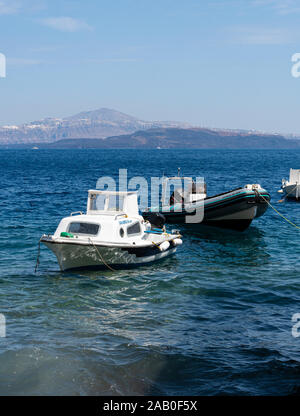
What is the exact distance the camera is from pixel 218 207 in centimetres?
2958

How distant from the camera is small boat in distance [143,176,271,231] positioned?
28484 millimetres

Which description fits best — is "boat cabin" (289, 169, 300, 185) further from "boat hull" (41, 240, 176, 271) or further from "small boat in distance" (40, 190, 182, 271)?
"boat hull" (41, 240, 176, 271)

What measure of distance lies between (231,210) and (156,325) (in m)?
16.2

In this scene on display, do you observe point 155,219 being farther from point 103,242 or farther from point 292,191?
point 292,191

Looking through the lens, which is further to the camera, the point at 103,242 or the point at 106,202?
the point at 106,202

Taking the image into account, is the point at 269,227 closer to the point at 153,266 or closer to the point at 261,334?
the point at 153,266

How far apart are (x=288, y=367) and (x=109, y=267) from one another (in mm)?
9603

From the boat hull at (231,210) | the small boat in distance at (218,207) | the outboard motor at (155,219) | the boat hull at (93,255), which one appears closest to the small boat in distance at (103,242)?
the boat hull at (93,255)

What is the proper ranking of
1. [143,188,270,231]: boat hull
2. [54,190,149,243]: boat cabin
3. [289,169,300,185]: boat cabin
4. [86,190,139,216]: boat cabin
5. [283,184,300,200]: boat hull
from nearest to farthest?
[54,190,149,243]: boat cabin < [86,190,139,216]: boat cabin < [143,188,270,231]: boat hull < [283,184,300,200]: boat hull < [289,169,300,185]: boat cabin

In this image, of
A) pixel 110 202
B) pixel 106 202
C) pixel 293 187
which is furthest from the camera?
pixel 293 187

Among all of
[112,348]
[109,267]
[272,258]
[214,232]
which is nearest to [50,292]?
[109,267]

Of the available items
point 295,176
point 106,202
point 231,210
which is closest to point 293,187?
point 295,176

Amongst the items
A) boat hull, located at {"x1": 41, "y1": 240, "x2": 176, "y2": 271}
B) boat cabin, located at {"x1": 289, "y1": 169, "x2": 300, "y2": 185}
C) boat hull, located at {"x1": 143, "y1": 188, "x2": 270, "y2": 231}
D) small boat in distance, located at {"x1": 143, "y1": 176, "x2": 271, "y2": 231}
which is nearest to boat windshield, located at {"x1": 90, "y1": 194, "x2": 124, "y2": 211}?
boat hull, located at {"x1": 41, "y1": 240, "x2": 176, "y2": 271}
